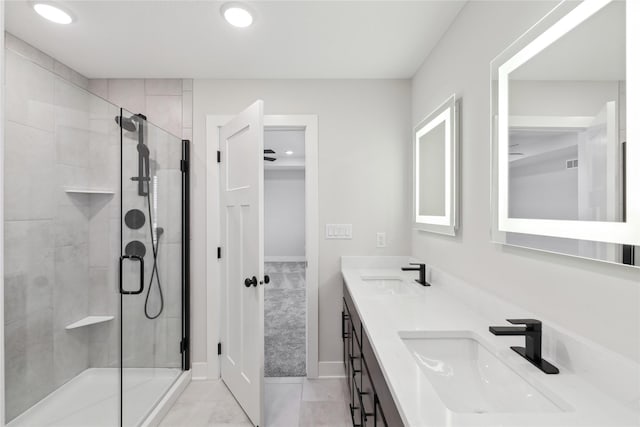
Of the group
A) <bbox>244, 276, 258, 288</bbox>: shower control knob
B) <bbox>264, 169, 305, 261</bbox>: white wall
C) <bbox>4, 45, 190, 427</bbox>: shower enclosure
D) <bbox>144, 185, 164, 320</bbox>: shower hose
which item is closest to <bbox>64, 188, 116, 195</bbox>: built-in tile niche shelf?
<bbox>4, 45, 190, 427</bbox>: shower enclosure

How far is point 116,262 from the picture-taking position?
1.83 meters

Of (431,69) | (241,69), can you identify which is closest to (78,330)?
(241,69)

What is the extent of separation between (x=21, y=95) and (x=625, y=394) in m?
2.34

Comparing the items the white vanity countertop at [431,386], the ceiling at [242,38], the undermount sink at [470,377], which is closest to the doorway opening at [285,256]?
the ceiling at [242,38]

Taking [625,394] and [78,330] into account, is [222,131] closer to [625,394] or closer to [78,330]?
[78,330]

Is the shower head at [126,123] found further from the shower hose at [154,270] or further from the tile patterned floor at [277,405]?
the tile patterned floor at [277,405]

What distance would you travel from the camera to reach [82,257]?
5.57ft

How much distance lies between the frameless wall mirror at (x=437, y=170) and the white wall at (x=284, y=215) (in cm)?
567

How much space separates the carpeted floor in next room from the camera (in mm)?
2670

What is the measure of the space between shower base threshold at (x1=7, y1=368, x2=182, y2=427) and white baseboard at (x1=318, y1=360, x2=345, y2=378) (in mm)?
1144

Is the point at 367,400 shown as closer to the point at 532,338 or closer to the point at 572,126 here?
the point at 532,338

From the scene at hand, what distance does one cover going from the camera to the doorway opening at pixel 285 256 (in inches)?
113

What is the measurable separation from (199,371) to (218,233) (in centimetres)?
109

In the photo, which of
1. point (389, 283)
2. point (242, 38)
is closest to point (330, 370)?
point (389, 283)
